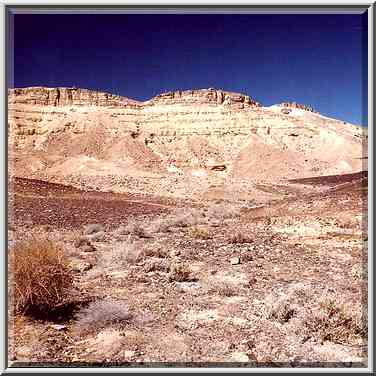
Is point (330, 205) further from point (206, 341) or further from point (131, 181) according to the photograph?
point (131, 181)

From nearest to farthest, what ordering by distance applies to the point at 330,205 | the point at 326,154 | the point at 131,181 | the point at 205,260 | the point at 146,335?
the point at 146,335 < the point at 205,260 < the point at 330,205 < the point at 131,181 < the point at 326,154

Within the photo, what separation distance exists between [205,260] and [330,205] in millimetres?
5008

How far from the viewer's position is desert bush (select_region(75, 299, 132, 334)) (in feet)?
8.68

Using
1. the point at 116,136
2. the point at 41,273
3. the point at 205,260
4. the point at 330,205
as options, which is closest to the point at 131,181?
the point at 116,136

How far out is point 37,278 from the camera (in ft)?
9.12

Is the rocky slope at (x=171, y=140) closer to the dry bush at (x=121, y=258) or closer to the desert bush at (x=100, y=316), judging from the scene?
the dry bush at (x=121, y=258)

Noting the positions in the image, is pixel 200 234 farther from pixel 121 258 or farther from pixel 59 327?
pixel 59 327

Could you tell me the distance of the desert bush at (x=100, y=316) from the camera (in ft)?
8.68

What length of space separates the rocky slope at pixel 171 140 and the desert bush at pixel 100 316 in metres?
24.8

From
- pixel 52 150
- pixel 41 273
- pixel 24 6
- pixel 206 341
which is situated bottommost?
pixel 206 341

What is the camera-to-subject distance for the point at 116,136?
1526 inches

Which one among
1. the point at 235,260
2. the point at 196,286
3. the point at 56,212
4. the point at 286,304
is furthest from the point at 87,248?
the point at 56,212

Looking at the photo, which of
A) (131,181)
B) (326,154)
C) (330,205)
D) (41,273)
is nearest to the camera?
(41,273)

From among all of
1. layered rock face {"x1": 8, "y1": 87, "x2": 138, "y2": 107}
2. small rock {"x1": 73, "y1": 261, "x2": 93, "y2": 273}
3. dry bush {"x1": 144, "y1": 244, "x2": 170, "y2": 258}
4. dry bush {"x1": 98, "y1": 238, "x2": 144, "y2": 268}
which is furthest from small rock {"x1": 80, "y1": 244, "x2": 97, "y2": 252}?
layered rock face {"x1": 8, "y1": 87, "x2": 138, "y2": 107}
